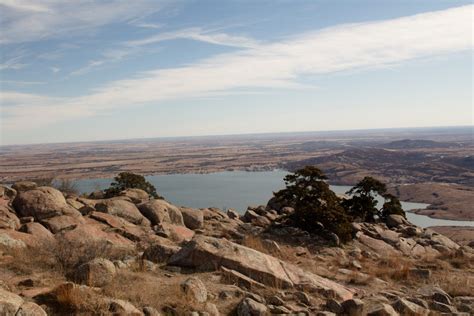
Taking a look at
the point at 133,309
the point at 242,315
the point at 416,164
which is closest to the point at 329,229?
the point at 242,315

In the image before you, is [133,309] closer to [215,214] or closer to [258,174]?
[215,214]

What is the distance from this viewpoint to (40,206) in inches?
710

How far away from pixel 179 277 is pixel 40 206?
441 inches

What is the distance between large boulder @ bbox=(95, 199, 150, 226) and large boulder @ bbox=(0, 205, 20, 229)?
4232 millimetres

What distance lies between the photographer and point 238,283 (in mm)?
9734

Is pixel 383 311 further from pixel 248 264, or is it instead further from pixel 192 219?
pixel 192 219

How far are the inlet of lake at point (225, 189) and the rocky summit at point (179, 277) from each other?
163ft

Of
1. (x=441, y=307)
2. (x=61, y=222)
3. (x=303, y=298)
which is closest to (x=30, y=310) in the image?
(x=303, y=298)

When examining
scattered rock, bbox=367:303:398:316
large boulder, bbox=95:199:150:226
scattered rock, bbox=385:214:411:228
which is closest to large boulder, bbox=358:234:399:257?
scattered rock, bbox=385:214:411:228

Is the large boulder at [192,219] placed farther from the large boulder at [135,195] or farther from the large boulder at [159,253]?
the large boulder at [159,253]

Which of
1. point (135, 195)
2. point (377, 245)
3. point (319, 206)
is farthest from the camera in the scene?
point (135, 195)

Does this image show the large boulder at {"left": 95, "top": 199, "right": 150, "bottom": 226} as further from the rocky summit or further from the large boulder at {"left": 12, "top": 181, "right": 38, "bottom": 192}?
the large boulder at {"left": 12, "top": 181, "right": 38, "bottom": 192}

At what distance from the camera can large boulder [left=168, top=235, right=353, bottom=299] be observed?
10.3 m

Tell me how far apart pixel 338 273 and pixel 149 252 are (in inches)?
260
